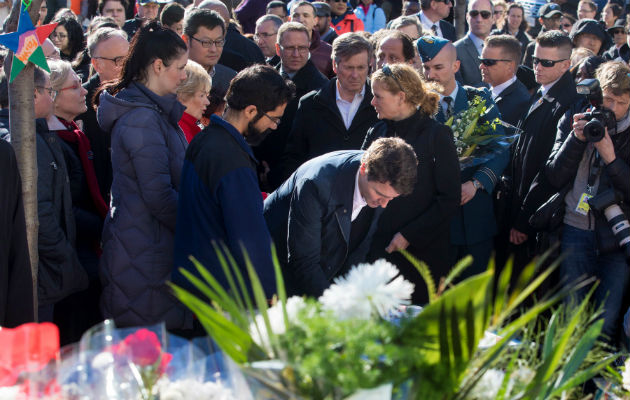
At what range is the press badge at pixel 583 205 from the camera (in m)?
4.27


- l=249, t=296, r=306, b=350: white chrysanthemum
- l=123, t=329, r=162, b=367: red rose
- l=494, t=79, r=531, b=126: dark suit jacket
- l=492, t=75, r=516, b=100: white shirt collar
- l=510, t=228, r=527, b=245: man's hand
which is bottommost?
l=510, t=228, r=527, b=245: man's hand

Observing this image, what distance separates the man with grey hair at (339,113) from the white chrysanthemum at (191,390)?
135 inches

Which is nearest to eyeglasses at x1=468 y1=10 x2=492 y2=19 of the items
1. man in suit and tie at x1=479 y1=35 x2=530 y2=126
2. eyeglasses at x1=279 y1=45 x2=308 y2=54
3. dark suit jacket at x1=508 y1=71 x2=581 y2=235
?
man in suit and tie at x1=479 y1=35 x2=530 y2=126

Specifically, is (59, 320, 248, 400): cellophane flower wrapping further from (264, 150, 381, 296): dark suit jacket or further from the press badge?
the press badge

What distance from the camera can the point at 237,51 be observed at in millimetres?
6461

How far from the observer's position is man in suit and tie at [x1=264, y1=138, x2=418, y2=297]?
3078 millimetres

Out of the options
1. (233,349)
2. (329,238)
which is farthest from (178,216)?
(233,349)

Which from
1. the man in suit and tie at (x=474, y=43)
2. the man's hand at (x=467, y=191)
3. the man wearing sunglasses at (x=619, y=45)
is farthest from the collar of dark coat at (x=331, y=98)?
the man wearing sunglasses at (x=619, y=45)

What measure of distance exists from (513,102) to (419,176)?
155cm

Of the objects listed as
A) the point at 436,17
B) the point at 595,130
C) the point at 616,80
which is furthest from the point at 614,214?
the point at 436,17

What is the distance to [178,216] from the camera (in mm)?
3123

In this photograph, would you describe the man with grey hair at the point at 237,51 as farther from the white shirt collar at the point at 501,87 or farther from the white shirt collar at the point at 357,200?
the white shirt collar at the point at 357,200

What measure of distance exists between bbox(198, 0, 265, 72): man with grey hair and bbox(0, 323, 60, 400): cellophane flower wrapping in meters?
4.99

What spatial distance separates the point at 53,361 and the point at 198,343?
12.2 inches
